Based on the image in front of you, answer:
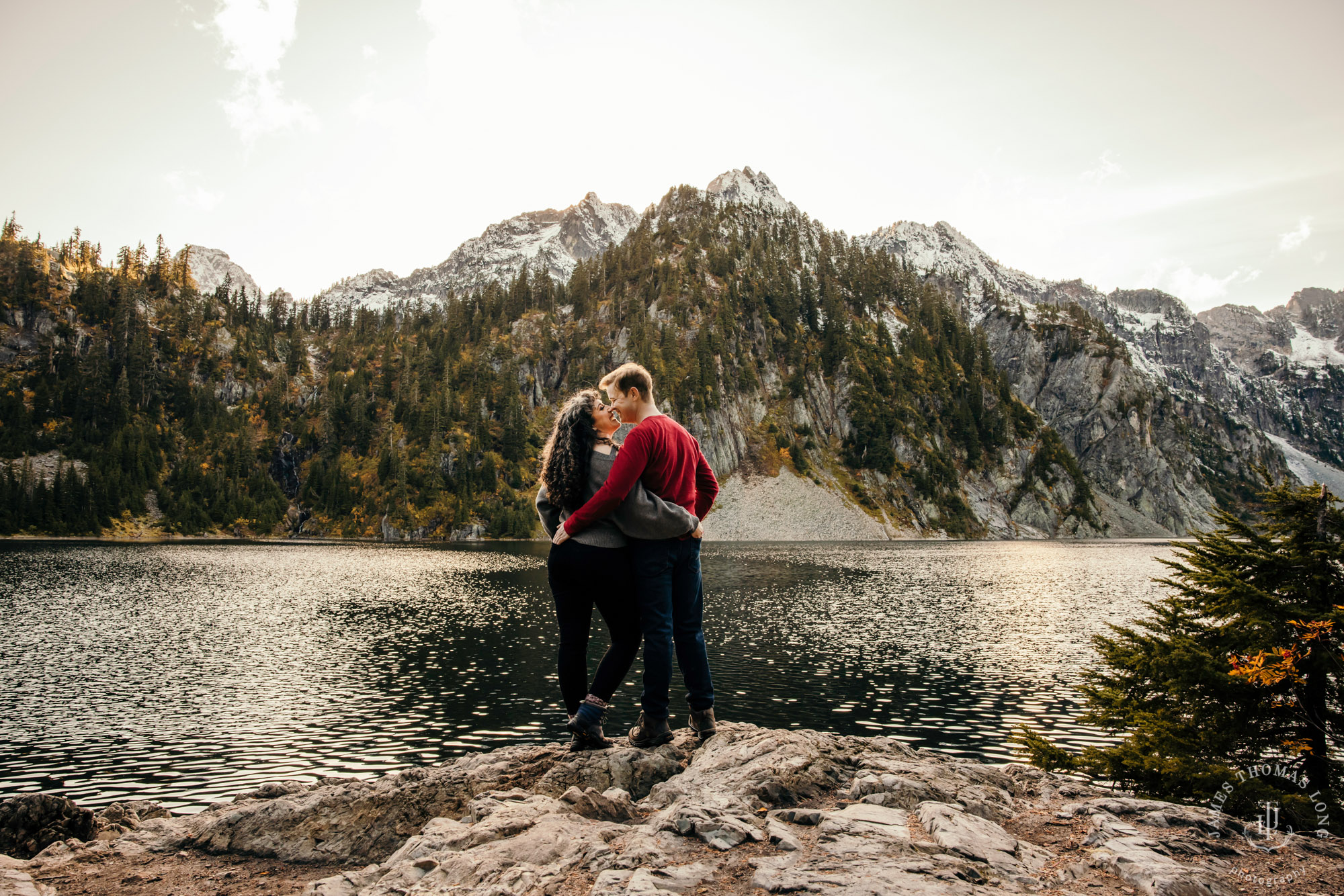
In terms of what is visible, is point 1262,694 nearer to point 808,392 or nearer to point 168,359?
point 808,392

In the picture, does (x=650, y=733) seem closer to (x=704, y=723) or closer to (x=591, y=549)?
(x=704, y=723)

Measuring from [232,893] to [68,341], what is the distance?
20482 cm

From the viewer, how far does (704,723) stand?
343 inches

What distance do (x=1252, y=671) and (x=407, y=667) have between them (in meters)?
29.0

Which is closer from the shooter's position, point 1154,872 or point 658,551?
point 1154,872

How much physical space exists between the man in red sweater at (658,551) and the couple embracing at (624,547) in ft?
0.04

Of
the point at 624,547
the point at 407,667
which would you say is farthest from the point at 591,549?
the point at 407,667

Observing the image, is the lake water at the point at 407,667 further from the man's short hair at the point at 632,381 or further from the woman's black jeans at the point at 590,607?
the man's short hair at the point at 632,381

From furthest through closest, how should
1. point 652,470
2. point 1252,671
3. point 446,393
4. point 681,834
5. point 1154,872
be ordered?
point 446,393, point 1252,671, point 652,470, point 681,834, point 1154,872

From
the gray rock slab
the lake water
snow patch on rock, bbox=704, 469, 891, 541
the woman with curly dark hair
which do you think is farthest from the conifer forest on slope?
the gray rock slab

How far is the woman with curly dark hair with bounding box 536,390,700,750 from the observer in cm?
750

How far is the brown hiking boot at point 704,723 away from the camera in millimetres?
8688

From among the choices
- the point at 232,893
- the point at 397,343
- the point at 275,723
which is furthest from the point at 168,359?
the point at 232,893

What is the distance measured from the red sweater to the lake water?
14294mm
